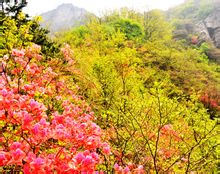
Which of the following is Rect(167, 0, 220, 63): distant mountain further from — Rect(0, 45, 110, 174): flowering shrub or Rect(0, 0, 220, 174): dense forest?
Rect(0, 45, 110, 174): flowering shrub

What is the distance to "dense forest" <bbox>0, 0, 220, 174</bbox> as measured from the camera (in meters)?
3.33

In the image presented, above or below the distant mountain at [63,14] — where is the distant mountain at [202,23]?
below

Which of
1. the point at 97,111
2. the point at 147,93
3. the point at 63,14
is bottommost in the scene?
the point at 147,93

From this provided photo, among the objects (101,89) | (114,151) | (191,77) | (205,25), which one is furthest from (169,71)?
(205,25)

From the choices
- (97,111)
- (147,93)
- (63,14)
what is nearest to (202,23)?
(147,93)

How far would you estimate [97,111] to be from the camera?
9008 mm

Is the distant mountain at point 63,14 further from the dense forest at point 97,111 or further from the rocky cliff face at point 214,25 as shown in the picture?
the dense forest at point 97,111

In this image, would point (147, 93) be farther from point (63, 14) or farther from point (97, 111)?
point (63, 14)

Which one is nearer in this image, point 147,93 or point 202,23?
point 147,93

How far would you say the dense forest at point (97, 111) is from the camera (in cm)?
333

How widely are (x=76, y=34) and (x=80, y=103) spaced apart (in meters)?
19.5

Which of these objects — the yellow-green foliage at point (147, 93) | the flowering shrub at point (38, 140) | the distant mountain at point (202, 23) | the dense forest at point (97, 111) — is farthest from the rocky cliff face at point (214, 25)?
the flowering shrub at point (38, 140)

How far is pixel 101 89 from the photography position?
9.27 m

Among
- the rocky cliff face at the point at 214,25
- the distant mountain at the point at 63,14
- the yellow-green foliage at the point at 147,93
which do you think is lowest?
the yellow-green foliage at the point at 147,93
